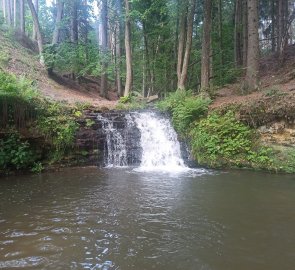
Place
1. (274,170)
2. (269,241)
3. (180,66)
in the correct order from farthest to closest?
(180,66), (274,170), (269,241)

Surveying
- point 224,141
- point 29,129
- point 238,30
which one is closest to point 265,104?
point 224,141

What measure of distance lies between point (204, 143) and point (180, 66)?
7.11 meters

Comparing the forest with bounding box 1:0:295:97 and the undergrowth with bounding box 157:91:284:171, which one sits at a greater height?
the forest with bounding box 1:0:295:97

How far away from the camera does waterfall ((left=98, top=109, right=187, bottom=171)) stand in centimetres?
1184

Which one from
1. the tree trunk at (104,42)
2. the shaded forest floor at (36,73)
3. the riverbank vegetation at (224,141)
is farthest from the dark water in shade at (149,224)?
the tree trunk at (104,42)

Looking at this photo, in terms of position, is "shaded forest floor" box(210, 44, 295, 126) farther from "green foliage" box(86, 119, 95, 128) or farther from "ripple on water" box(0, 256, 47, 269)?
"ripple on water" box(0, 256, 47, 269)

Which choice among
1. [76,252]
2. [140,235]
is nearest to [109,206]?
[140,235]

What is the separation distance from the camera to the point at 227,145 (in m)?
11.0

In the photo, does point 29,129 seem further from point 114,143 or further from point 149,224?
point 149,224

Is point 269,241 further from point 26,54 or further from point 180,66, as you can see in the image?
point 26,54

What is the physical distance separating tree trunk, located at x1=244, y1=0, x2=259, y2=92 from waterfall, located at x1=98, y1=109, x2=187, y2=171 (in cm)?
379

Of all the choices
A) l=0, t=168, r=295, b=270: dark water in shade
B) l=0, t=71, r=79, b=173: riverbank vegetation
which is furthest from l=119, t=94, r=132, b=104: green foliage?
l=0, t=168, r=295, b=270: dark water in shade

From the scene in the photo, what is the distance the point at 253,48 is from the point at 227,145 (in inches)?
179

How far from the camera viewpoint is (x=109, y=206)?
6410 millimetres
